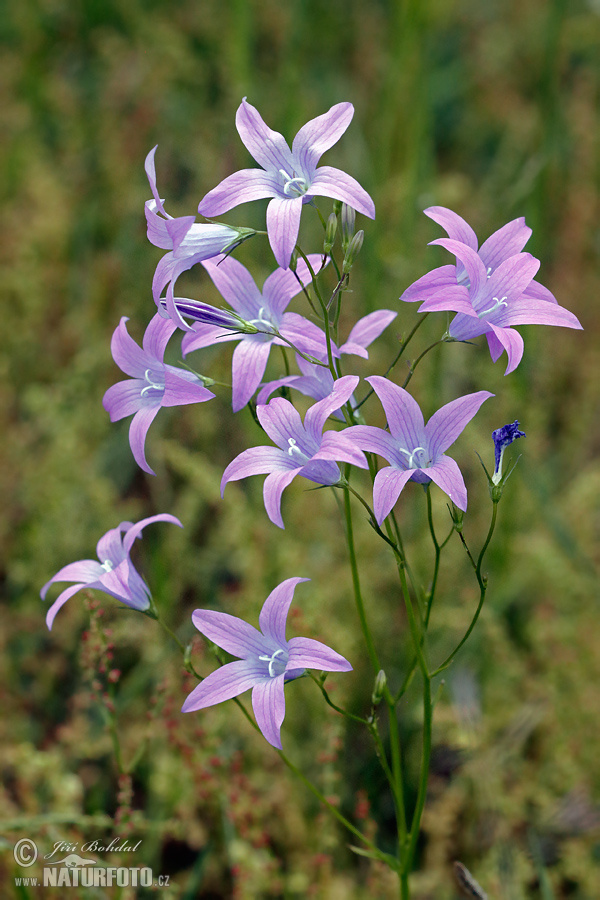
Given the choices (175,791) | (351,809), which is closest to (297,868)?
(351,809)

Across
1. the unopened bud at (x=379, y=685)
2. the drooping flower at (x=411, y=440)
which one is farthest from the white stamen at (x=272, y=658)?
the drooping flower at (x=411, y=440)

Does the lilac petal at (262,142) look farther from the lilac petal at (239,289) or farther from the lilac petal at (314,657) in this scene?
the lilac petal at (314,657)

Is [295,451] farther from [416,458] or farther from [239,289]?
[239,289]

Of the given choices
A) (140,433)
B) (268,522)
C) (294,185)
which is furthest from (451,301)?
(268,522)

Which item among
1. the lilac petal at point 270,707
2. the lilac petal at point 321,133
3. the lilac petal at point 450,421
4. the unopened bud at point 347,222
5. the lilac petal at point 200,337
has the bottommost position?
the lilac petal at point 270,707

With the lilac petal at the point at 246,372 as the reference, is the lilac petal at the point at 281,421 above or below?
below

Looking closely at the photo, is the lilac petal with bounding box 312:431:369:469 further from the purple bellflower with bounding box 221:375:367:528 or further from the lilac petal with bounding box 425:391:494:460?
the lilac petal with bounding box 425:391:494:460

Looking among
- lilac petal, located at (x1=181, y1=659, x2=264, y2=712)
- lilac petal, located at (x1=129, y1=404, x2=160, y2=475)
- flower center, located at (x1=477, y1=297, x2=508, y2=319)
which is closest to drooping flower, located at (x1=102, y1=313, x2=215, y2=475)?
lilac petal, located at (x1=129, y1=404, x2=160, y2=475)
